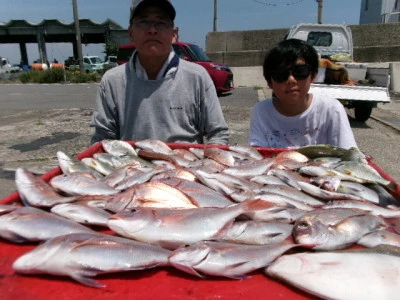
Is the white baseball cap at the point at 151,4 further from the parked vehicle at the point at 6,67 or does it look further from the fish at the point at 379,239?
the parked vehicle at the point at 6,67

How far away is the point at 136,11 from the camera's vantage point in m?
2.89

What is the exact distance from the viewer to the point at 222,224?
57.1 inches

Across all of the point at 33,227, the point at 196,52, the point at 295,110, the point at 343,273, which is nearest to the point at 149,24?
the point at 295,110

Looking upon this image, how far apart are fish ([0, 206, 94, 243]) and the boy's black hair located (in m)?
2.05

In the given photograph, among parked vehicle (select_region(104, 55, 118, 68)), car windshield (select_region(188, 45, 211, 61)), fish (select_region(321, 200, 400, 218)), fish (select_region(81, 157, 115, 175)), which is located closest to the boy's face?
fish (select_region(321, 200, 400, 218))

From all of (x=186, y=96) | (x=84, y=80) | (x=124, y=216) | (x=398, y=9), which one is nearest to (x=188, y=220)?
(x=124, y=216)

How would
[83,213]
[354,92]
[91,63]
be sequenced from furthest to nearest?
[91,63] < [354,92] < [83,213]

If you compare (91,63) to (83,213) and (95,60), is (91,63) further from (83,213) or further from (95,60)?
A: (83,213)

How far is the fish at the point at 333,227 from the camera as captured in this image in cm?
134

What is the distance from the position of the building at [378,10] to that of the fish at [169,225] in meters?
27.5

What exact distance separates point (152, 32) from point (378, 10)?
3292cm

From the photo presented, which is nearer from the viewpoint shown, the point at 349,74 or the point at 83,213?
the point at 83,213

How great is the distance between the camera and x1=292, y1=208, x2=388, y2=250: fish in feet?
4.41

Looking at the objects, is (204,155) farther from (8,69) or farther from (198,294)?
(8,69)
